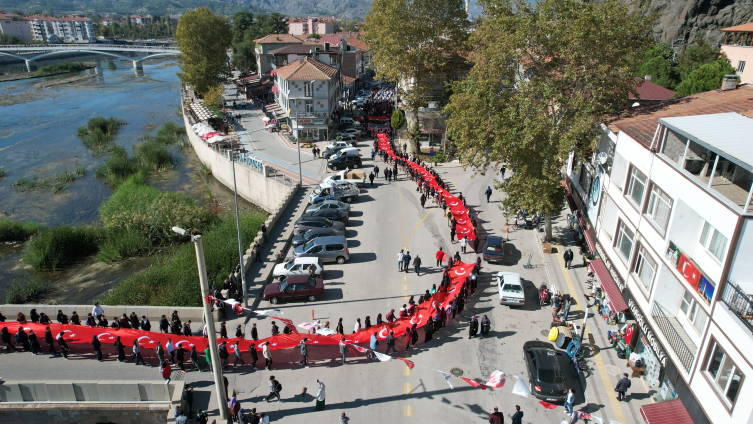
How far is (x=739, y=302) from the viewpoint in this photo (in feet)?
41.4

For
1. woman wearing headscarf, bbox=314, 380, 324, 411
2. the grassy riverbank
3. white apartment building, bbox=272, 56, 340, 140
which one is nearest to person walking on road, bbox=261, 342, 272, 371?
woman wearing headscarf, bbox=314, 380, 324, 411

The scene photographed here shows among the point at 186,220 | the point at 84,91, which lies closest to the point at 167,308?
the point at 186,220

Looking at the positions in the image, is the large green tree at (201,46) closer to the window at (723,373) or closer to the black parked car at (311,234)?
the black parked car at (311,234)

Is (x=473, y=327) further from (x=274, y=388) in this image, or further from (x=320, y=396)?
(x=274, y=388)

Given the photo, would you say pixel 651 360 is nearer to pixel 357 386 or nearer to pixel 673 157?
pixel 673 157

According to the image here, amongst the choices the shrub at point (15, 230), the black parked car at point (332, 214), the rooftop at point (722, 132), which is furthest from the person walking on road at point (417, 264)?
the shrub at point (15, 230)

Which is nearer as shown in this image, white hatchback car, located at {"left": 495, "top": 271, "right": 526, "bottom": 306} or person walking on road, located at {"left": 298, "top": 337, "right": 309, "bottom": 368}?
person walking on road, located at {"left": 298, "top": 337, "right": 309, "bottom": 368}

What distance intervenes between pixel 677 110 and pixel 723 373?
15.3 meters

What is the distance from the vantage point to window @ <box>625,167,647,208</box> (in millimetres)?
19766

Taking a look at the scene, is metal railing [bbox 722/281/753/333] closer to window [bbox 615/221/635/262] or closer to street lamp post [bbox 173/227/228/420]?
window [bbox 615/221/635/262]

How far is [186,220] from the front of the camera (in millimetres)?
35000

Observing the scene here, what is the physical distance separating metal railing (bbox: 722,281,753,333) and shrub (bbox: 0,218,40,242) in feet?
141

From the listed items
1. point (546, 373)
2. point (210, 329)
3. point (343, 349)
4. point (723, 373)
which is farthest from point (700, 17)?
point (210, 329)

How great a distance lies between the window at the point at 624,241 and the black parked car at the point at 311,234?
15.5 metres
